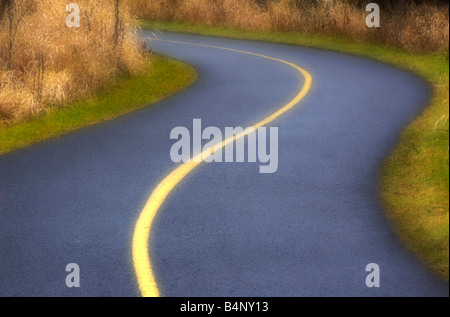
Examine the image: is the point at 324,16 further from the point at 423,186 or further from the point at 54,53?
the point at 423,186

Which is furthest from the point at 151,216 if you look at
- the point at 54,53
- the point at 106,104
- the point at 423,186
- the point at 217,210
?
the point at 54,53

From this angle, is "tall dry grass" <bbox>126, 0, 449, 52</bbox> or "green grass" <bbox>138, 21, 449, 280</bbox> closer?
"green grass" <bbox>138, 21, 449, 280</bbox>

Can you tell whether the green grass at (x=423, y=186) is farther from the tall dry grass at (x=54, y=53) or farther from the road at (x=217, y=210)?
the tall dry grass at (x=54, y=53)

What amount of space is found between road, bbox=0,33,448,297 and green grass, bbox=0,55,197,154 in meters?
0.48

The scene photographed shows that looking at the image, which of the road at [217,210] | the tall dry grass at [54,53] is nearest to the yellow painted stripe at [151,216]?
the road at [217,210]

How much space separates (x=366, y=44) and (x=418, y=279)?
20.1 m

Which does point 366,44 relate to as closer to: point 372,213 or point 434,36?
point 434,36

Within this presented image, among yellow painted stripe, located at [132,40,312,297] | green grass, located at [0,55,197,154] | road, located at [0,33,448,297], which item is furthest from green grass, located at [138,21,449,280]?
green grass, located at [0,55,197,154]

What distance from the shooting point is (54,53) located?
1570 centimetres

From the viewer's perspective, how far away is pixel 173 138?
12297mm

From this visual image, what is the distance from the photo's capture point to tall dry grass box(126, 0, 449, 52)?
23953 millimetres

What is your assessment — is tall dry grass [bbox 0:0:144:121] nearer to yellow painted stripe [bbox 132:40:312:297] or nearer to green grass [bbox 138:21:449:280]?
yellow painted stripe [bbox 132:40:312:297]

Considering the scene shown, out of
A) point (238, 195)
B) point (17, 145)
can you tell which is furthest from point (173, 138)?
point (238, 195)

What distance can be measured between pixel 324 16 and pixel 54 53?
49.2 feet
